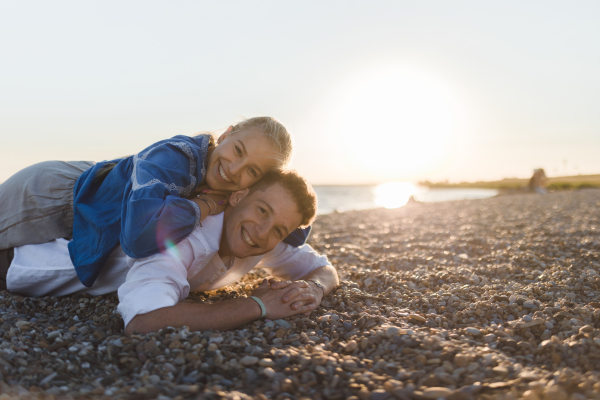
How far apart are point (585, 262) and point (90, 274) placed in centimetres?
576

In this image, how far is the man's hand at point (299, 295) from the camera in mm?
3453

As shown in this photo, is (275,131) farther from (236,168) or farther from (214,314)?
(214,314)

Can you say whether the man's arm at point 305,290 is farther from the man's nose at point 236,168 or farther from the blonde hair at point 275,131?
the blonde hair at point 275,131

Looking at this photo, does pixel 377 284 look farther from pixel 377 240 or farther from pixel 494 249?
pixel 377 240

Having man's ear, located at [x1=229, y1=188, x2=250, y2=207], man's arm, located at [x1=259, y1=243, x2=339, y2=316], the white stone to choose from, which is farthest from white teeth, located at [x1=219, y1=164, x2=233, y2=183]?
the white stone

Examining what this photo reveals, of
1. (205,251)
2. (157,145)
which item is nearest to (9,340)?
(205,251)

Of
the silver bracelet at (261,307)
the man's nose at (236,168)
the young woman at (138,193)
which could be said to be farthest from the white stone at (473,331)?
the man's nose at (236,168)

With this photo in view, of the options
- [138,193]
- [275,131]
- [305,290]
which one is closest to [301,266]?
[305,290]

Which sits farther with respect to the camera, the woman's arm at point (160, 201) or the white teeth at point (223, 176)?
the white teeth at point (223, 176)

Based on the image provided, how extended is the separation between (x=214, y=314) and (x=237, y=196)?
1.09 metres

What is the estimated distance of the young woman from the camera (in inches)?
113

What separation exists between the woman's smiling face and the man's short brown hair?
0.34 ft

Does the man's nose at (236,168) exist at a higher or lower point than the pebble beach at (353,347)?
higher

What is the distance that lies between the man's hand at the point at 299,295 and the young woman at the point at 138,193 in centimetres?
65
